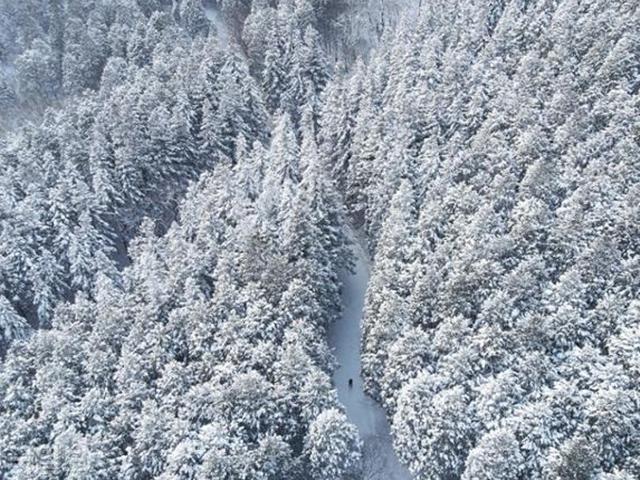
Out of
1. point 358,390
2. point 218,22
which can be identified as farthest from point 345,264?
point 218,22

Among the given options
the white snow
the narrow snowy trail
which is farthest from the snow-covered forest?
the white snow

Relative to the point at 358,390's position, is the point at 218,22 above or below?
above

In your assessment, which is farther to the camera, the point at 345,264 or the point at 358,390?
the point at 345,264

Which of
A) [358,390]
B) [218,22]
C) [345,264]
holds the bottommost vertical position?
[358,390]

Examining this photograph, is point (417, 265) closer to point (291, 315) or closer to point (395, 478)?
point (291, 315)

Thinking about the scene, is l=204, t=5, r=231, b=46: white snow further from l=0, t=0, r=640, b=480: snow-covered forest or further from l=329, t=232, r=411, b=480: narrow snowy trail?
l=329, t=232, r=411, b=480: narrow snowy trail

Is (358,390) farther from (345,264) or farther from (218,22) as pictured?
(218,22)
